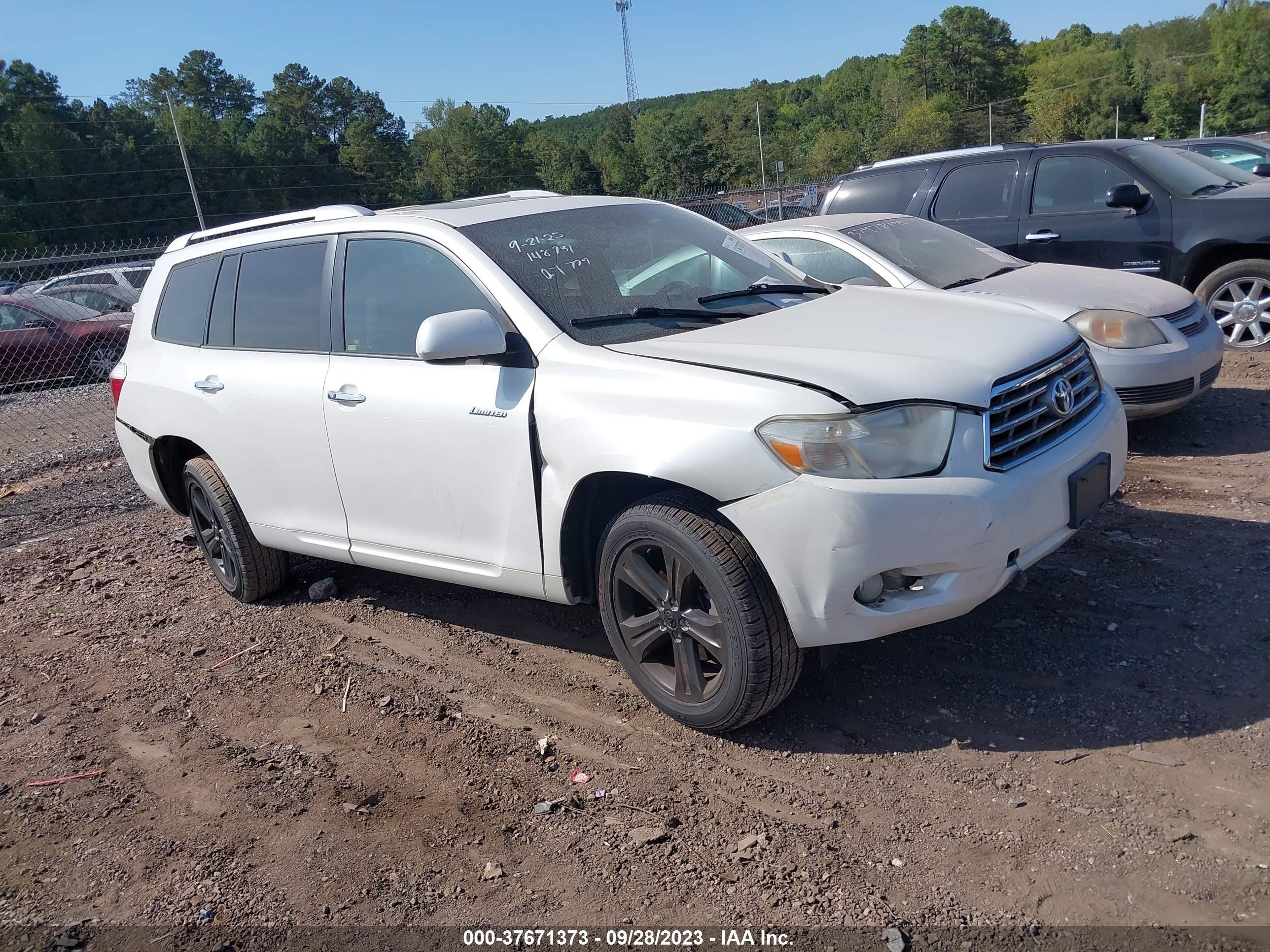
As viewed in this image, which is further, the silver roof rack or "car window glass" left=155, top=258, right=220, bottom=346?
"car window glass" left=155, top=258, right=220, bottom=346

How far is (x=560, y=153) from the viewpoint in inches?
3332

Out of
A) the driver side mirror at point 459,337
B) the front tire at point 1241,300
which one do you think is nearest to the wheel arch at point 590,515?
the driver side mirror at point 459,337

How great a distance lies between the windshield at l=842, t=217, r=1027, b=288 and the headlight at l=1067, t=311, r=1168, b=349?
80 cm

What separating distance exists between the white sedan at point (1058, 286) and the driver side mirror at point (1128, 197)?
1.23 metres

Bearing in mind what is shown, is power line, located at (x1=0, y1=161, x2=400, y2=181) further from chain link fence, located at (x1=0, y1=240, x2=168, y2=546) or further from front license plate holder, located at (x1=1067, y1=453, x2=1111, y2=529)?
front license plate holder, located at (x1=1067, y1=453, x2=1111, y2=529)

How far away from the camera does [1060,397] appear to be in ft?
11.3

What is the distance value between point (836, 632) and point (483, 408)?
154 cm

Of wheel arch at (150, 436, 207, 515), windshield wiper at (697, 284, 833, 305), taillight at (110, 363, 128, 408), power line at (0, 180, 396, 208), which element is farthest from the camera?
power line at (0, 180, 396, 208)

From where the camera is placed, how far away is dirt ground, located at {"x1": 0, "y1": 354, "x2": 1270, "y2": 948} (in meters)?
2.68

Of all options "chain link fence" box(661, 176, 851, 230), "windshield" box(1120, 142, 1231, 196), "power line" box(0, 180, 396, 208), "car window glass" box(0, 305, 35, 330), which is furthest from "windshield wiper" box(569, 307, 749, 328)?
"power line" box(0, 180, 396, 208)

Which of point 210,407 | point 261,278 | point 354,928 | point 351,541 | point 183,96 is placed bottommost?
point 354,928

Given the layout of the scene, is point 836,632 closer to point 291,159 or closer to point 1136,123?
point 291,159

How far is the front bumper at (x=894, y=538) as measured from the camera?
294 cm

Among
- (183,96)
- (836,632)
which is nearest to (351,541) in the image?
(836,632)
